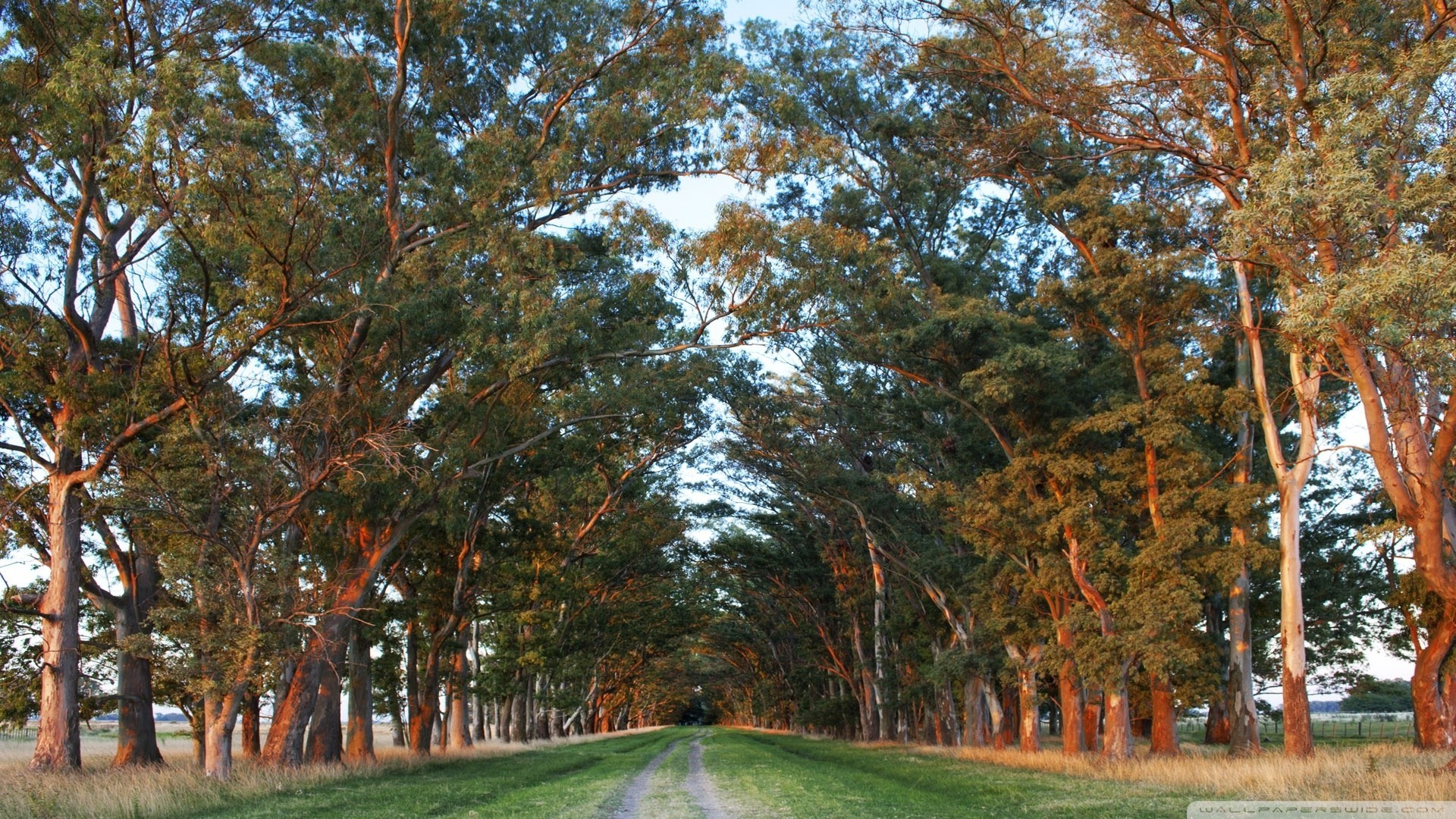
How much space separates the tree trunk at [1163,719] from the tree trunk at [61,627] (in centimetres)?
2195

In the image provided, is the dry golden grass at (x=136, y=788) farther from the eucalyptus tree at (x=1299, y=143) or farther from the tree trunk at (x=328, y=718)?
the eucalyptus tree at (x=1299, y=143)

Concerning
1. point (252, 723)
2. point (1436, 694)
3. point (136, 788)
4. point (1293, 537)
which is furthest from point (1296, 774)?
point (252, 723)

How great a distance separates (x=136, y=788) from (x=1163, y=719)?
2070 cm

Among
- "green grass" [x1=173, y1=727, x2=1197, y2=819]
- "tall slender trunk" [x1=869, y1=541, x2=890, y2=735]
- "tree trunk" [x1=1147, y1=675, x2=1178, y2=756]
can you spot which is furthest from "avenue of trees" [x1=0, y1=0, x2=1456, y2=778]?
"tall slender trunk" [x1=869, y1=541, x2=890, y2=735]

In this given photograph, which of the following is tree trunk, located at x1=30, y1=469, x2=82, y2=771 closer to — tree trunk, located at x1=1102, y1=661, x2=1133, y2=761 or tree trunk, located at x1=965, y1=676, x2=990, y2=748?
tree trunk, located at x1=1102, y1=661, x2=1133, y2=761

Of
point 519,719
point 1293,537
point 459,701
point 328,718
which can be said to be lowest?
point 519,719

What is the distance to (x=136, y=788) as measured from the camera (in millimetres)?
13047

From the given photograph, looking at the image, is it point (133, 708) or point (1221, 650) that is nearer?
point (133, 708)

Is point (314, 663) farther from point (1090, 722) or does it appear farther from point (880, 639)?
point (880, 639)

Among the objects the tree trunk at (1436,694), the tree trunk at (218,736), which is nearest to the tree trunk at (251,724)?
the tree trunk at (218,736)

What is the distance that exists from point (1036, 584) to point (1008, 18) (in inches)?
517

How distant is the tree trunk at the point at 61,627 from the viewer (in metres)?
17.0

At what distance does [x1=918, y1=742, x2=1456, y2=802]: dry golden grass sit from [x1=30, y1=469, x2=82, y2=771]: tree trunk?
18.4 m

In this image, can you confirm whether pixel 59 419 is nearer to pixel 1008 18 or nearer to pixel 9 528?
pixel 9 528
